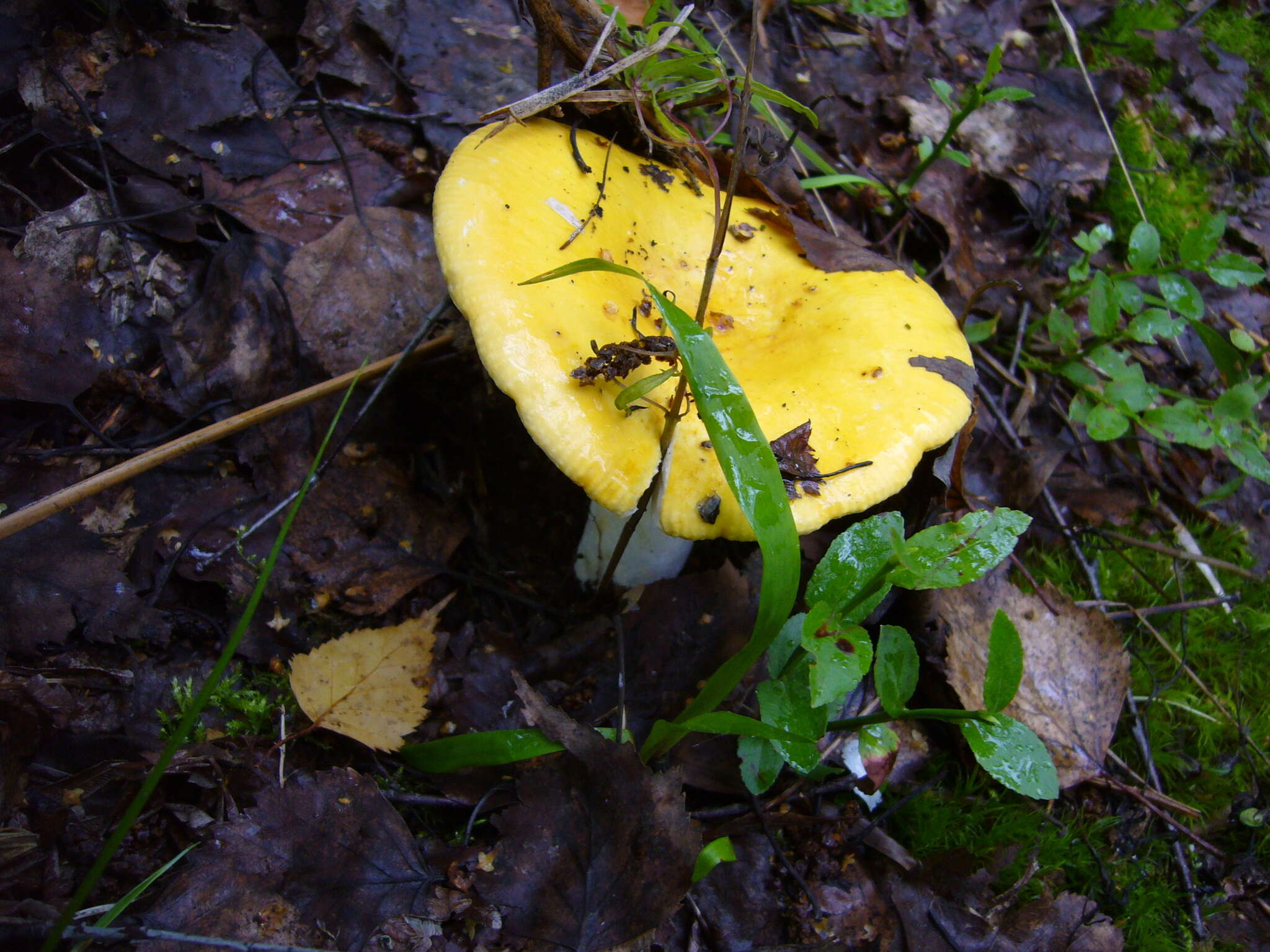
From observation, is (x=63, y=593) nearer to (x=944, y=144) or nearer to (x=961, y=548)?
(x=961, y=548)

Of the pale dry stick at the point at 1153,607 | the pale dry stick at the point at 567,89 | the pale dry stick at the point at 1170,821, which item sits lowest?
the pale dry stick at the point at 1170,821

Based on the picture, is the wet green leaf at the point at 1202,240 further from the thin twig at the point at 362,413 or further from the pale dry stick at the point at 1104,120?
the thin twig at the point at 362,413

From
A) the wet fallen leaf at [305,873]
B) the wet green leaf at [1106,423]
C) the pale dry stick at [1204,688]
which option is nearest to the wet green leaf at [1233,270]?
the wet green leaf at [1106,423]

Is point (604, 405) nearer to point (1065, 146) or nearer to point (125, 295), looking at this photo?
point (125, 295)

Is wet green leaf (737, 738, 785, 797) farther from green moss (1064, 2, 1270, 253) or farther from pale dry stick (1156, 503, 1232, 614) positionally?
green moss (1064, 2, 1270, 253)

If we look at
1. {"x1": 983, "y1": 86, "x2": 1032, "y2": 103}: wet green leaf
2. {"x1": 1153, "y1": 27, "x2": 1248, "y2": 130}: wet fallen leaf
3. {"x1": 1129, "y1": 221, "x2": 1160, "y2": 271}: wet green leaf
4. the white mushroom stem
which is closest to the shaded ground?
the white mushroom stem

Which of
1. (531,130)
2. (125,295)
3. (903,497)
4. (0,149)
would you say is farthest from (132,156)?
(903,497)
